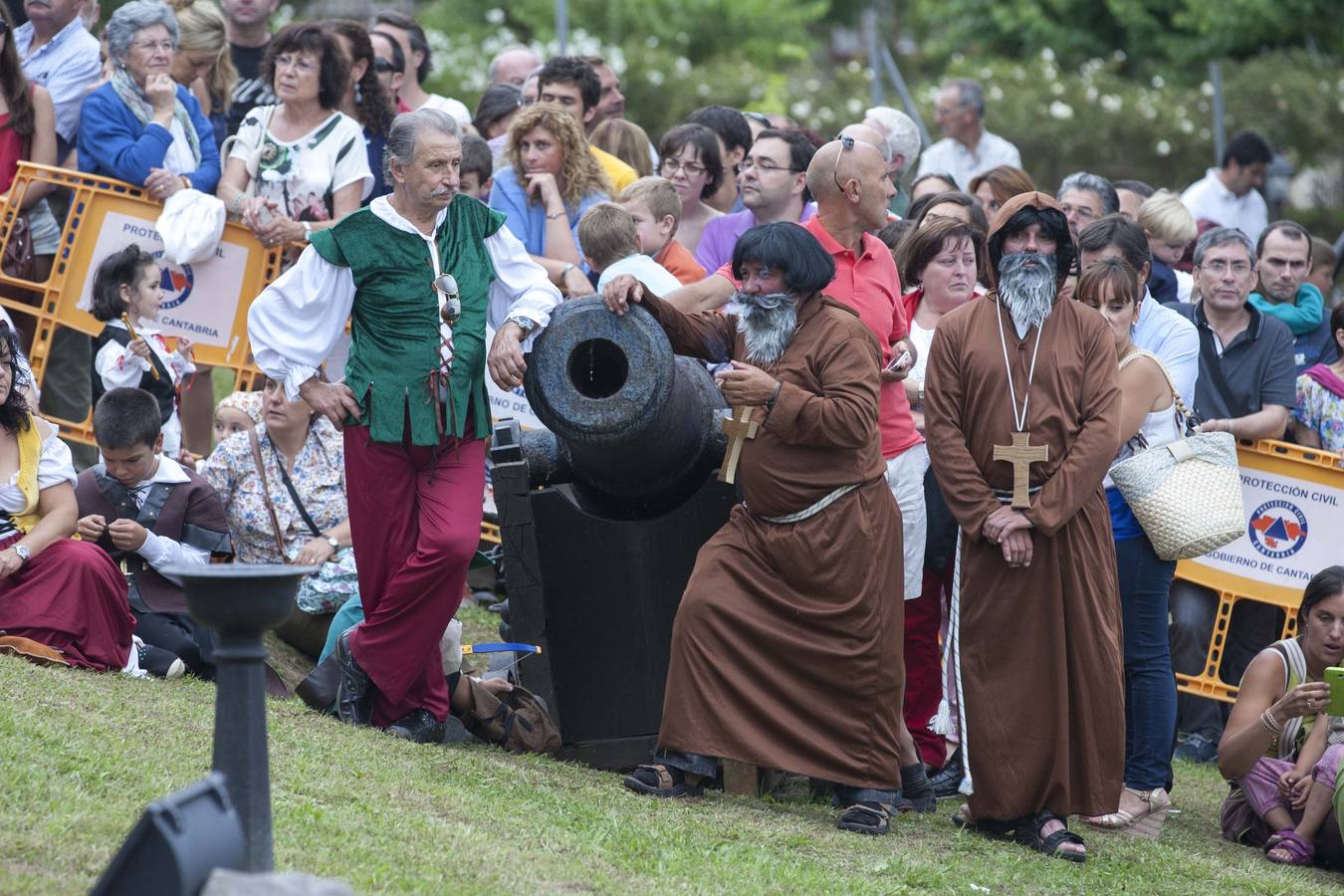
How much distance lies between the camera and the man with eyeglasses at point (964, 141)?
11625 millimetres

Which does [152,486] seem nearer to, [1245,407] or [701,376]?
[701,376]

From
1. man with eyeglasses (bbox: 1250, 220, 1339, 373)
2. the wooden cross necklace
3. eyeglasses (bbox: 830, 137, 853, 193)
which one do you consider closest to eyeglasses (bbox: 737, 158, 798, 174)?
eyeglasses (bbox: 830, 137, 853, 193)

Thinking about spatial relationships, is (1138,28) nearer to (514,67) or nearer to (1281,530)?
(514,67)

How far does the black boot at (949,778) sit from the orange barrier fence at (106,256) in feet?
13.2

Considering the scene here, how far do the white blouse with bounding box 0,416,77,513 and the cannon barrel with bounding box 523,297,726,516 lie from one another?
1983 millimetres

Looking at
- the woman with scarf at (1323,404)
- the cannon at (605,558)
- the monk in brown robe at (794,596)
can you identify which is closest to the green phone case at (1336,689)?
the monk in brown robe at (794,596)

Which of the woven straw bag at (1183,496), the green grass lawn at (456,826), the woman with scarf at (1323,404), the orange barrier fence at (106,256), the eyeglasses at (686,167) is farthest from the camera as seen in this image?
the eyeglasses at (686,167)

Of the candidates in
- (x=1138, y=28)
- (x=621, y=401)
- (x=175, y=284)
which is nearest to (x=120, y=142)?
(x=175, y=284)

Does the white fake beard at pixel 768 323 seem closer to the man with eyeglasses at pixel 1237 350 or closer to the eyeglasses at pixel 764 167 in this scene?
the eyeglasses at pixel 764 167

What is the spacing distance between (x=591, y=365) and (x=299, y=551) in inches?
84.3

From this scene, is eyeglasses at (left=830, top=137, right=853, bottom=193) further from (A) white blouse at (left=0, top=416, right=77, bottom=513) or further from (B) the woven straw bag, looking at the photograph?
(A) white blouse at (left=0, top=416, right=77, bottom=513)

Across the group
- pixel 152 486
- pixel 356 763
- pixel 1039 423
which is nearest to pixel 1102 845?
pixel 1039 423

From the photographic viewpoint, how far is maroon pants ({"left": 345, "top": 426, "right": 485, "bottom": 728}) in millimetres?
6773

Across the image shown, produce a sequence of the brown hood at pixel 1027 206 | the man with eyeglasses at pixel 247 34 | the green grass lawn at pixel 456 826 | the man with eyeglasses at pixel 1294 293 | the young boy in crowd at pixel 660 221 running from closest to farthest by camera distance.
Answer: the green grass lawn at pixel 456 826, the brown hood at pixel 1027 206, the young boy in crowd at pixel 660 221, the man with eyeglasses at pixel 1294 293, the man with eyeglasses at pixel 247 34
